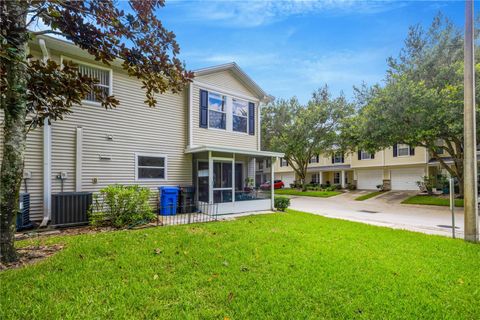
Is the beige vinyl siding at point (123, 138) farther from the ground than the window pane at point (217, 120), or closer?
closer

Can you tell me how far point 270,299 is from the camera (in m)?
3.03

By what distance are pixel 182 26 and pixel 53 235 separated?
287 inches

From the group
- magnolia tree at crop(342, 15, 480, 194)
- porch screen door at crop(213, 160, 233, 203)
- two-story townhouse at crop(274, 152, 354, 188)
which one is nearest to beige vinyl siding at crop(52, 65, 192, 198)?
porch screen door at crop(213, 160, 233, 203)

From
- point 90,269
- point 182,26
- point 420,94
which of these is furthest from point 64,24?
point 420,94

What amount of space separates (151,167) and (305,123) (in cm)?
1769

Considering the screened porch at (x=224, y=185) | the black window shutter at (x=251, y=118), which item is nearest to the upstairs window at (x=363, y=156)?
the black window shutter at (x=251, y=118)

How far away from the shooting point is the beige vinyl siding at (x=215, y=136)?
10625mm

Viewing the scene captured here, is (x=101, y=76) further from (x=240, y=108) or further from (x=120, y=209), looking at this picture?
(x=240, y=108)

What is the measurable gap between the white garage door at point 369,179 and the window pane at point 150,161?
81.8ft

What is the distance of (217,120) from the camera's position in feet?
37.4

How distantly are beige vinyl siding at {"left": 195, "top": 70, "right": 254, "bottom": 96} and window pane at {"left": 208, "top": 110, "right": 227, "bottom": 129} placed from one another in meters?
1.35

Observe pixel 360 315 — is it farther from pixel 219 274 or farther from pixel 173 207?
pixel 173 207

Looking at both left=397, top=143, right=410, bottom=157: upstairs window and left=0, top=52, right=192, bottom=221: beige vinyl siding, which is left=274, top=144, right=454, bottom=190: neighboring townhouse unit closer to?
left=397, top=143, right=410, bottom=157: upstairs window

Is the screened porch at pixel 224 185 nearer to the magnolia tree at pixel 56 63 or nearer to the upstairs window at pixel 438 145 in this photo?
the magnolia tree at pixel 56 63
